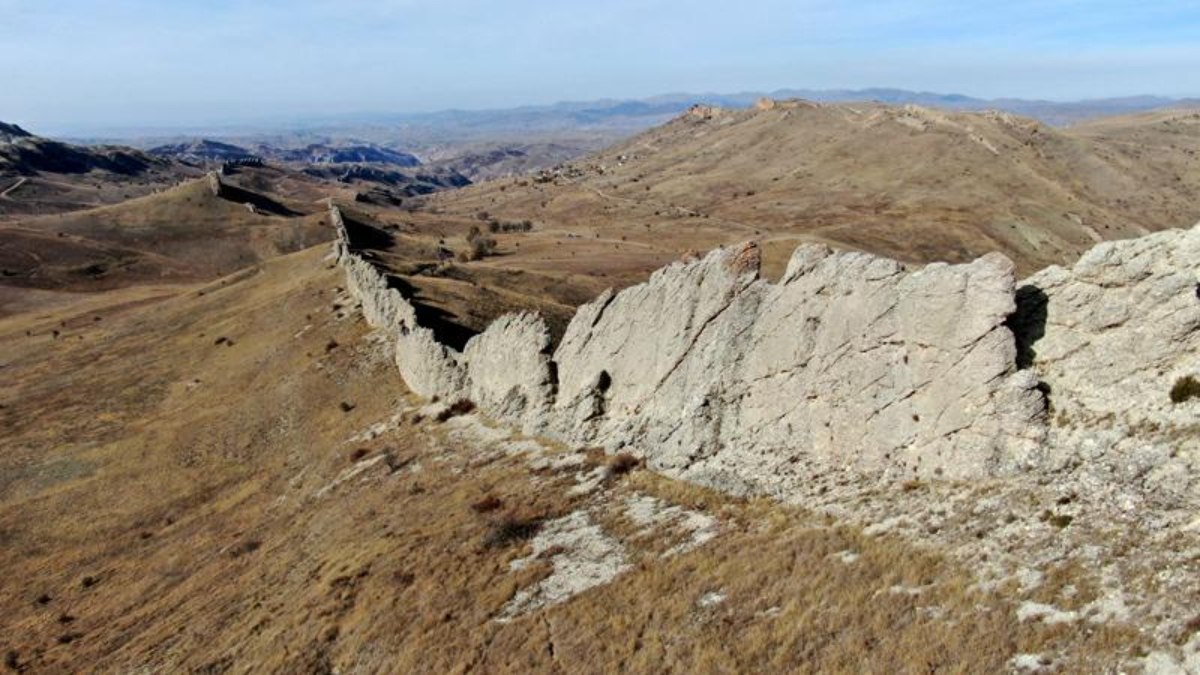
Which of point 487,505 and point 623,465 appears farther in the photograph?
point 623,465

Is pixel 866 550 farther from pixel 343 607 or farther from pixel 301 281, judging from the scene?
pixel 301 281

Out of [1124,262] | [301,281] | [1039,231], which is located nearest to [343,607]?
[1124,262]

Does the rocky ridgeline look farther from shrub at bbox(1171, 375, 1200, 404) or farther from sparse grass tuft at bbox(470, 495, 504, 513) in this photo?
sparse grass tuft at bbox(470, 495, 504, 513)

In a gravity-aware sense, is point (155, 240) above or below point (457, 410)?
above

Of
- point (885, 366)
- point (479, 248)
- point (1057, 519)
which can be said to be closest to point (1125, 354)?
point (1057, 519)

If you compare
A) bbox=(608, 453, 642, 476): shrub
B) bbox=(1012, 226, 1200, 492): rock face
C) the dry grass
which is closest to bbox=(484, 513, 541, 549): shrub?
the dry grass

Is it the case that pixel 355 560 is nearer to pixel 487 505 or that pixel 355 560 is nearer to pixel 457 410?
pixel 487 505

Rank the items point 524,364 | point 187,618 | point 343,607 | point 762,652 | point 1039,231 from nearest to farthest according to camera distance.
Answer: point 762,652 → point 343,607 → point 187,618 → point 524,364 → point 1039,231
